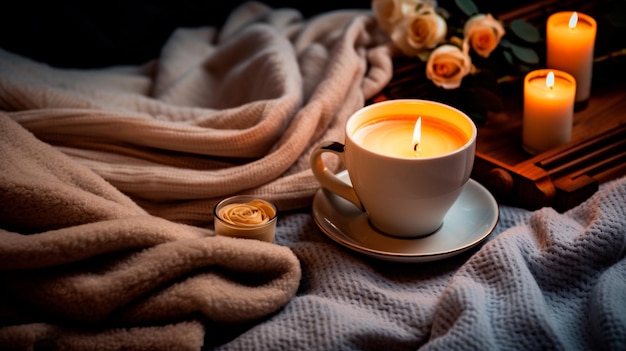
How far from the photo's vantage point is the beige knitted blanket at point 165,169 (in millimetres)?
762

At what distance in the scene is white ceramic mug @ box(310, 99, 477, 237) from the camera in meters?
0.82

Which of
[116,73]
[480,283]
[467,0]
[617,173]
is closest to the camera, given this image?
[480,283]

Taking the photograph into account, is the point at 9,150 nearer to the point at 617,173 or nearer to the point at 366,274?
the point at 366,274

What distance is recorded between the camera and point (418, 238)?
35.2 inches

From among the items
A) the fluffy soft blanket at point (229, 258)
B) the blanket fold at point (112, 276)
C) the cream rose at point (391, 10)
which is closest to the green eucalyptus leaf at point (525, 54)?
the cream rose at point (391, 10)

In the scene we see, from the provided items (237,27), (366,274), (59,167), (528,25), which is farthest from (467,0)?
(59,167)

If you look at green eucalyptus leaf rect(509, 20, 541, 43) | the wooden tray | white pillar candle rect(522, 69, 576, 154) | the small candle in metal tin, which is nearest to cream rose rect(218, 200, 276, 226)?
the small candle in metal tin

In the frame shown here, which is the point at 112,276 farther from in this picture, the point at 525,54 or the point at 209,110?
the point at 525,54

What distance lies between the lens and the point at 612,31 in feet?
4.12

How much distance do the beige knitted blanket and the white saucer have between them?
7cm

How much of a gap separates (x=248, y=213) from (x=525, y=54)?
539 mm

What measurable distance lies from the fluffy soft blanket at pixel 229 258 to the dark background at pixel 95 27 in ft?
0.65

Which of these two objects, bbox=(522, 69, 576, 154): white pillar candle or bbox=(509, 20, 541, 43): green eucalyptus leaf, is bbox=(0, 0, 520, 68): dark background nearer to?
bbox=(509, 20, 541, 43): green eucalyptus leaf

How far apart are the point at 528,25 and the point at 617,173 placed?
0.30m
